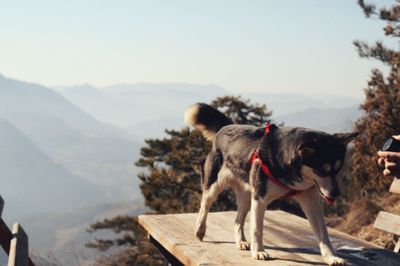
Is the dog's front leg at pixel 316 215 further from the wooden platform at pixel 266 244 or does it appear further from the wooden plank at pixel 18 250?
the wooden plank at pixel 18 250

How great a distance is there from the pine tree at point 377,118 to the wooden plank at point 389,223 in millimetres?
7097

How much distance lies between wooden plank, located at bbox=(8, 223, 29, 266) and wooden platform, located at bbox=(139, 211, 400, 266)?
3.60 feet

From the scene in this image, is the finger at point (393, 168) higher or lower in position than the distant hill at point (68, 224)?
higher

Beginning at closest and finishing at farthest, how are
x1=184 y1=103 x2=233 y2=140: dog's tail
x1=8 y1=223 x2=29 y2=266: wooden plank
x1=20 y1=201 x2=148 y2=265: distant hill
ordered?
x1=8 y1=223 x2=29 y2=266: wooden plank < x1=184 y1=103 x2=233 y2=140: dog's tail < x1=20 y1=201 x2=148 y2=265: distant hill

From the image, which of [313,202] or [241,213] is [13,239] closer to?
[241,213]

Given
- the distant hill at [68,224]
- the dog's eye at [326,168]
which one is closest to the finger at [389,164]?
the dog's eye at [326,168]

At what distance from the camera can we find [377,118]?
486 inches

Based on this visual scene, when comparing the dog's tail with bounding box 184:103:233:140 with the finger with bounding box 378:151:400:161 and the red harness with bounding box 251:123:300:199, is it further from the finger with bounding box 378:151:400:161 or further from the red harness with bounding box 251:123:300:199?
the finger with bounding box 378:151:400:161

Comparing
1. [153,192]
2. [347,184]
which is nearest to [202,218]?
[347,184]

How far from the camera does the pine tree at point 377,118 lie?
12.0m

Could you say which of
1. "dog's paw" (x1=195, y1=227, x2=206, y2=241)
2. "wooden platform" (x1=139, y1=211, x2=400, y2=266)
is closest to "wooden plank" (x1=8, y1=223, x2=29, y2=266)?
"wooden platform" (x1=139, y1=211, x2=400, y2=266)

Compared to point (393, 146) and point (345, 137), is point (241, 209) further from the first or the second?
point (393, 146)

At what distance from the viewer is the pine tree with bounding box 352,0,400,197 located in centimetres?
1196

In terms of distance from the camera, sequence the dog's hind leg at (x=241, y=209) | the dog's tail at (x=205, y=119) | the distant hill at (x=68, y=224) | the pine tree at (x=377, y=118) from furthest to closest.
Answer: the distant hill at (x=68, y=224) < the pine tree at (x=377, y=118) < the dog's tail at (x=205, y=119) < the dog's hind leg at (x=241, y=209)
